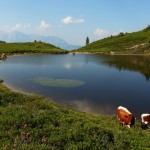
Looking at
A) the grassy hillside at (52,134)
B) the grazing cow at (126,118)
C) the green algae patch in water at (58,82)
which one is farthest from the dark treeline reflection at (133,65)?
the grassy hillside at (52,134)

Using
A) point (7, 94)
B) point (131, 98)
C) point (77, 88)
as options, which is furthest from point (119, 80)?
point (7, 94)

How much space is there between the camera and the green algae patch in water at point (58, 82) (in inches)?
2160

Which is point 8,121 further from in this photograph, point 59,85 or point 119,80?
point 119,80

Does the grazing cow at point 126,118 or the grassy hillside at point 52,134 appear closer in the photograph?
the grassy hillside at point 52,134

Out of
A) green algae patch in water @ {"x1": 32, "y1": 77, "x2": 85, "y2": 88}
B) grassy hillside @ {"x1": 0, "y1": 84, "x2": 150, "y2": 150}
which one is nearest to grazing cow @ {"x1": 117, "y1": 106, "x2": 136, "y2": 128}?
grassy hillside @ {"x1": 0, "y1": 84, "x2": 150, "y2": 150}

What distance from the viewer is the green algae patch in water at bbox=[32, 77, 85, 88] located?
54.9 meters

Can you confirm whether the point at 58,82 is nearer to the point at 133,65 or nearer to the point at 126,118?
the point at 126,118

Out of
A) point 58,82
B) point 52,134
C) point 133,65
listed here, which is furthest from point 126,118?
point 133,65

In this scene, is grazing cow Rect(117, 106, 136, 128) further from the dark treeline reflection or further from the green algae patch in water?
the dark treeline reflection

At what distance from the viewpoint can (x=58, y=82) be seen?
58.2 meters

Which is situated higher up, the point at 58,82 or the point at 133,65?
the point at 133,65

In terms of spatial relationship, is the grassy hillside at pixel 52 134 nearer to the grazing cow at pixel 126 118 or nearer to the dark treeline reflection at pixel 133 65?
the grazing cow at pixel 126 118

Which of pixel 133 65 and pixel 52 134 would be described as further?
pixel 133 65

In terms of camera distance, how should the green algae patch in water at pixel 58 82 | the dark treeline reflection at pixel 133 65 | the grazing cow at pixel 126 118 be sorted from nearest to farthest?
the grazing cow at pixel 126 118 → the green algae patch in water at pixel 58 82 → the dark treeline reflection at pixel 133 65
